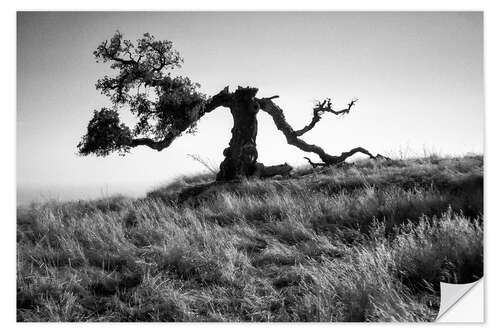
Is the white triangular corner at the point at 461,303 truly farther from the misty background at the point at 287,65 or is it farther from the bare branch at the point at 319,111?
the bare branch at the point at 319,111

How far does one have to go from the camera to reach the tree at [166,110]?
7.45 meters

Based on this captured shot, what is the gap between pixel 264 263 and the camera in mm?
4480

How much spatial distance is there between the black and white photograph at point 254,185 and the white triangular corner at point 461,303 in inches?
2.8

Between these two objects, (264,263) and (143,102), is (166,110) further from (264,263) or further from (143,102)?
(264,263)

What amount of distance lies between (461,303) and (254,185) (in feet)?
15.9

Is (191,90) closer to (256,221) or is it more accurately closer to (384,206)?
(256,221)

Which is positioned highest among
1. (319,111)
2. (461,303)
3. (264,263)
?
(319,111)

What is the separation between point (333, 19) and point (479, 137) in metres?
2.39

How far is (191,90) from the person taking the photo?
8.38 metres

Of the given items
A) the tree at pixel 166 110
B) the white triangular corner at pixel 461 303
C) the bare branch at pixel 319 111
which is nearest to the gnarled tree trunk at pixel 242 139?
the tree at pixel 166 110

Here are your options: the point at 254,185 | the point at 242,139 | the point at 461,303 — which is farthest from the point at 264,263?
the point at 242,139

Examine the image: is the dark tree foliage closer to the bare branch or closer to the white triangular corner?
the bare branch

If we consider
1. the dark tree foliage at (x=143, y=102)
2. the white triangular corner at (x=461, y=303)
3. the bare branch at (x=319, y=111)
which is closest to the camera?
the white triangular corner at (x=461, y=303)

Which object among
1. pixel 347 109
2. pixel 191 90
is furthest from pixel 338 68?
pixel 191 90
